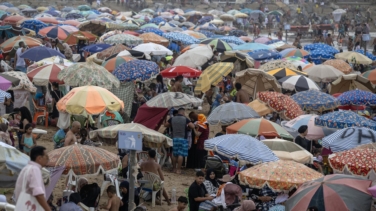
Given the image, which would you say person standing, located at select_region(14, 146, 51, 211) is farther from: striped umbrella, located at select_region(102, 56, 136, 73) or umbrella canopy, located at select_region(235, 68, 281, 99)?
striped umbrella, located at select_region(102, 56, 136, 73)

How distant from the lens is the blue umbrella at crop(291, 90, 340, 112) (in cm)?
1349

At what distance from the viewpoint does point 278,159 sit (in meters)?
9.28

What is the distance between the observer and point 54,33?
24359mm

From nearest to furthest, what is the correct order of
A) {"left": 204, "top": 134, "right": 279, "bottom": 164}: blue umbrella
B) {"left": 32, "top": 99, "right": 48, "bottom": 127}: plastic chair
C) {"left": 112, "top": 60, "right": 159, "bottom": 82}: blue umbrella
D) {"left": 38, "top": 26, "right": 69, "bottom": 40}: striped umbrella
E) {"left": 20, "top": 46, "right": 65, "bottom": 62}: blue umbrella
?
{"left": 204, "top": 134, "right": 279, "bottom": 164}: blue umbrella → {"left": 32, "top": 99, "right": 48, "bottom": 127}: plastic chair → {"left": 112, "top": 60, "right": 159, "bottom": 82}: blue umbrella → {"left": 20, "top": 46, "right": 65, "bottom": 62}: blue umbrella → {"left": 38, "top": 26, "right": 69, "bottom": 40}: striped umbrella

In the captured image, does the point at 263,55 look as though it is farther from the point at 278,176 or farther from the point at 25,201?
the point at 25,201

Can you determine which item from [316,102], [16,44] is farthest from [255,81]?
[16,44]

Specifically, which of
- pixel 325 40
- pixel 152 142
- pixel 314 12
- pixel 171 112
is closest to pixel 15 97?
pixel 171 112

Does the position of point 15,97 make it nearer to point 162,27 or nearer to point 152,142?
point 152,142

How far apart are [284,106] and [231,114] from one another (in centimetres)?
122

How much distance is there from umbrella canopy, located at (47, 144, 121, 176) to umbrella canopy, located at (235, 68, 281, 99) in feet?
25.4

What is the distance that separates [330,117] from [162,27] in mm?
21926

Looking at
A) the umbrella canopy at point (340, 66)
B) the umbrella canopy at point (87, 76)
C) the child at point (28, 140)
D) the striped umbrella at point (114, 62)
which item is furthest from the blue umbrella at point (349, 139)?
the umbrella canopy at point (340, 66)

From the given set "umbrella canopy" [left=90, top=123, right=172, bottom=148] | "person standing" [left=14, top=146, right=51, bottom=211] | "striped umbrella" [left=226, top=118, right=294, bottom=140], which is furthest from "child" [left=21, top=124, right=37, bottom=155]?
"person standing" [left=14, top=146, right=51, bottom=211]

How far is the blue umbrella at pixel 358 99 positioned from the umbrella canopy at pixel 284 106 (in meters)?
1.51
